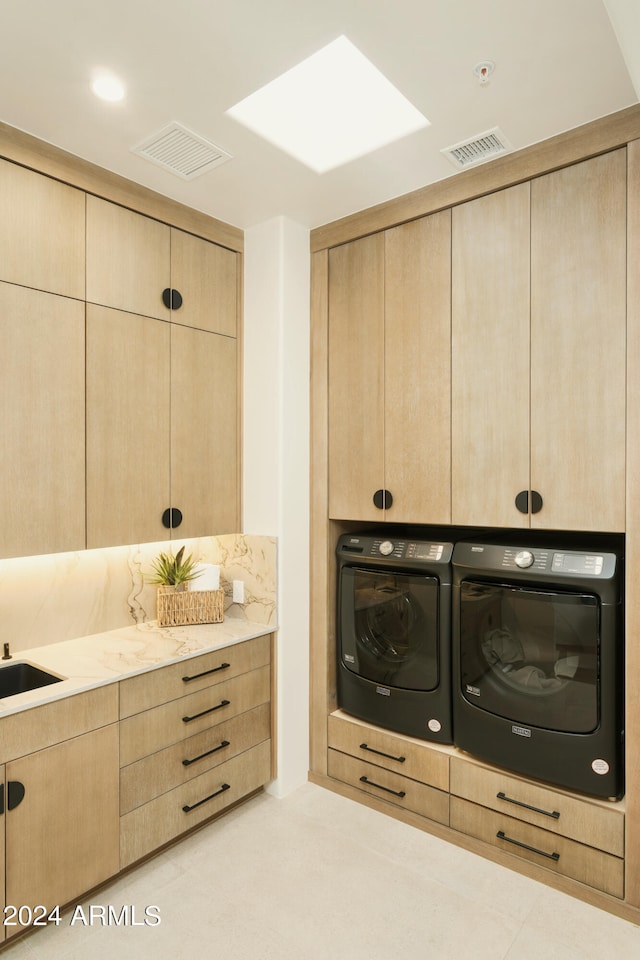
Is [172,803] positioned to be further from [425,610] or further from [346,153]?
[346,153]

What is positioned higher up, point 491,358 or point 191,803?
point 491,358

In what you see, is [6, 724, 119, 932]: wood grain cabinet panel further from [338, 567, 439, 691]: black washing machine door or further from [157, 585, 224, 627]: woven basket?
[338, 567, 439, 691]: black washing machine door

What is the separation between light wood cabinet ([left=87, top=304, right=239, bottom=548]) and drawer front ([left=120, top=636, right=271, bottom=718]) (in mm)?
563

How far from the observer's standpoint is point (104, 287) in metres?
2.41

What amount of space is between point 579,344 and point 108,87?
180cm

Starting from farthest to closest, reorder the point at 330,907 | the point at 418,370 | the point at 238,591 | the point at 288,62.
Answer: the point at 238,591 < the point at 418,370 < the point at 330,907 < the point at 288,62

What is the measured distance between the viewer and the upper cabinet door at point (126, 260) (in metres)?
2.38

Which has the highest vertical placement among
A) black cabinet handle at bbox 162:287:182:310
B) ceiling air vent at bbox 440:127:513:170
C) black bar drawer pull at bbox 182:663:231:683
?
ceiling air vent at bbox 440:127:513:170

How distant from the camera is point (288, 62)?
1.76 metres

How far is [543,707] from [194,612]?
1.57 meters

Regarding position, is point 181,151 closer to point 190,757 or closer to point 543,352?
point 543,352

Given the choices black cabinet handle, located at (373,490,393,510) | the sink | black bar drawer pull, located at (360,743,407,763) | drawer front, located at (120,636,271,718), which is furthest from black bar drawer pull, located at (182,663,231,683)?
black cabinet handle, located at (373,490,393,510)

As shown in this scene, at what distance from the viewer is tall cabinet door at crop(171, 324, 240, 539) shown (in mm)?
2717

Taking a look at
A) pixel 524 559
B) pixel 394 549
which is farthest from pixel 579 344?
pixel 394 549
